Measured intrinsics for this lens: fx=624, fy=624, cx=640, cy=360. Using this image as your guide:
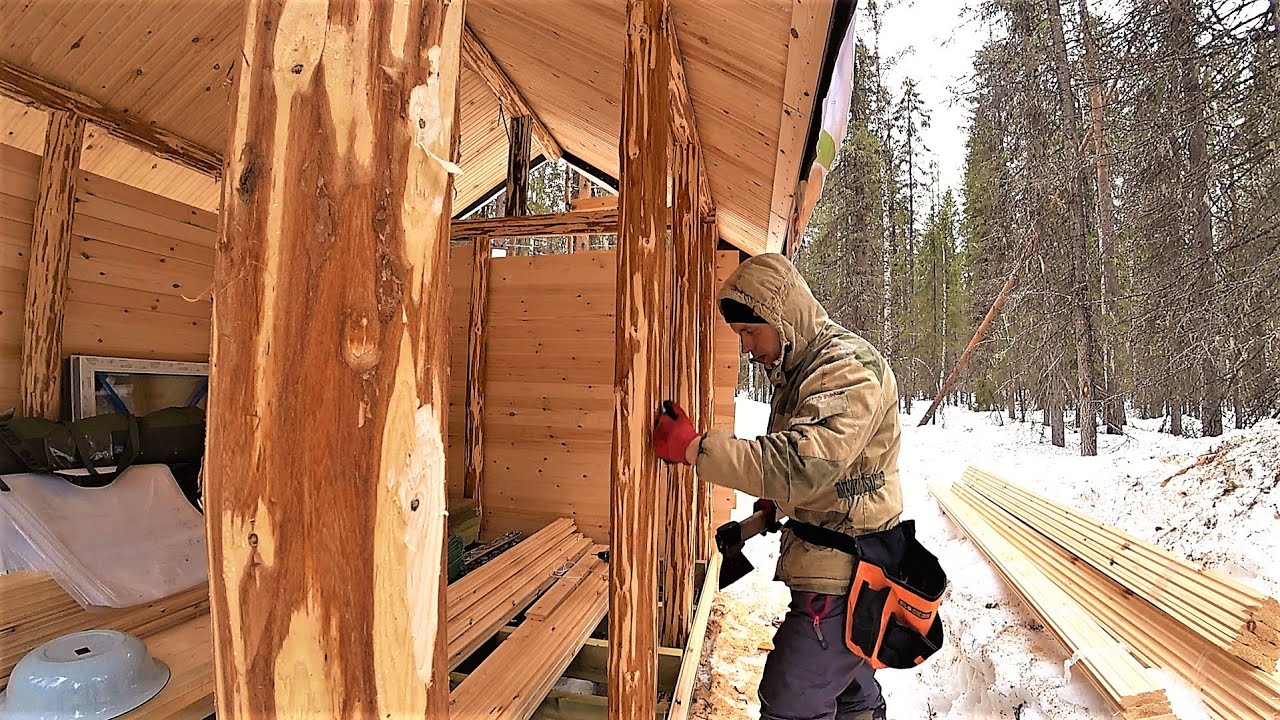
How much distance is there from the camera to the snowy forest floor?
3668mm

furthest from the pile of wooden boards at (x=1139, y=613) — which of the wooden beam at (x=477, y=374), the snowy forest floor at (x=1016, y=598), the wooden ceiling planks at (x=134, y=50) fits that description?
the wooden ceiling planks at (x=134, y=50)

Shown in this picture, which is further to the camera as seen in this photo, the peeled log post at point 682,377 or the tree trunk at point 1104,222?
the tree trunk at point 1104,222

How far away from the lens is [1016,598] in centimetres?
518

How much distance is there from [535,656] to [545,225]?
3501 millimetres

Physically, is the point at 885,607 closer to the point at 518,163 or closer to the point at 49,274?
the point at 49,274

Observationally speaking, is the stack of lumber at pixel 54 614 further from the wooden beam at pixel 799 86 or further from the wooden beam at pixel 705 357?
the wooden beam at pixel 799 86

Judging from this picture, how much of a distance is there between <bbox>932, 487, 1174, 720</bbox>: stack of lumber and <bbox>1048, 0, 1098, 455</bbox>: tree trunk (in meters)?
6.04

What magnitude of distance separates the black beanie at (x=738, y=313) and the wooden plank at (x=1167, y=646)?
3206 mm

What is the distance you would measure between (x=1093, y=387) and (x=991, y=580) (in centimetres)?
668

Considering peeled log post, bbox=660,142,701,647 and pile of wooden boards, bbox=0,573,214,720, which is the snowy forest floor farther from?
pile of wooden boards, bbox=0,573,214,720

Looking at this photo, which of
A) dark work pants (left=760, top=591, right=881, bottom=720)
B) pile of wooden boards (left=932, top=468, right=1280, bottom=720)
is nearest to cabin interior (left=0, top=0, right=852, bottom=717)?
dark work pants (left=760, top=591, right=881, bottom=720)

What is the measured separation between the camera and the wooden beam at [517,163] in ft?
19.6

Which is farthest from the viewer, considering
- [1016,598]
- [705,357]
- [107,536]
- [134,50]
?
[1016,598]

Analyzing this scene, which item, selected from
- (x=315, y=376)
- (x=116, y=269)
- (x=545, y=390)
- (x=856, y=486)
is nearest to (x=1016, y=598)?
(x=856, y=486)
